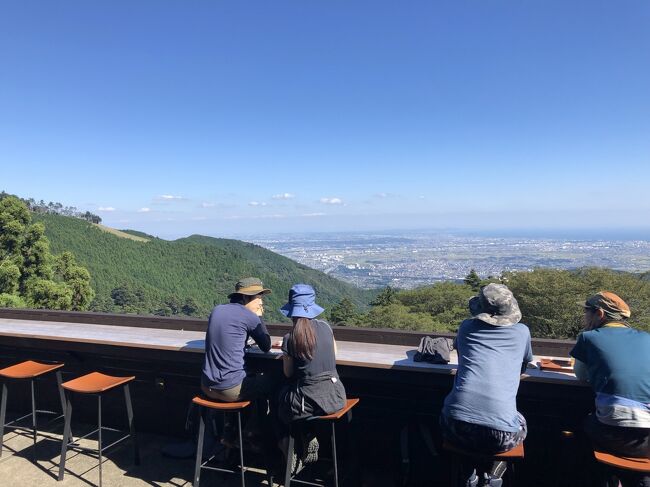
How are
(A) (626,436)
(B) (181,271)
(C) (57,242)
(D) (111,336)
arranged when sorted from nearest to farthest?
(A) (626,436) → (D) (111,336) → (C) (57,242) → (B) (181,271)

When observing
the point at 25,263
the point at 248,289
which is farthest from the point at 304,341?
the point at 25,263

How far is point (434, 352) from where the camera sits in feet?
7.93

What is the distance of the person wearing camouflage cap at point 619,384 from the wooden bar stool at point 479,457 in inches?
14.6

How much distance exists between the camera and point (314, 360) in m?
2.26

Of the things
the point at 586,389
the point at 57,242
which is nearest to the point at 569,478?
the point at 586,389

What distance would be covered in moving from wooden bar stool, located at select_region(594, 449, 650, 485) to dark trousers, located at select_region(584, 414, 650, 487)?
0.07 ft

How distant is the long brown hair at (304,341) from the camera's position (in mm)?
2240

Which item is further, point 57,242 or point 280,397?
point 57,242

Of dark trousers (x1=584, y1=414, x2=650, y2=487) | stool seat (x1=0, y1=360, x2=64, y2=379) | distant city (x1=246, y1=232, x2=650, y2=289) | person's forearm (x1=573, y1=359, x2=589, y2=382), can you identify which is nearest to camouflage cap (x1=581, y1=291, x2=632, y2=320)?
person's forearm (x1=573, y1=359, x2=589, y2=382)

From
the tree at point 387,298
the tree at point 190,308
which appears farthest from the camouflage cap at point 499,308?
the tree at point 190,308

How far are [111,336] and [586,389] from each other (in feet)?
10.7

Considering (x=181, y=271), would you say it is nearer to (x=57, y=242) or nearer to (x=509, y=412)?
(x=57, y=242)

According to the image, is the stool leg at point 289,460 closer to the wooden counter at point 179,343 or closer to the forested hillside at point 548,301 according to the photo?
the wooden counter at point 179,343

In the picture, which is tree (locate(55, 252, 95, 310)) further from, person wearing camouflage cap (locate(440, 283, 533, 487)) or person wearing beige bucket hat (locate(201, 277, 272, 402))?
person wearing camouflage cap (locate(440, 283, 533, 487))
